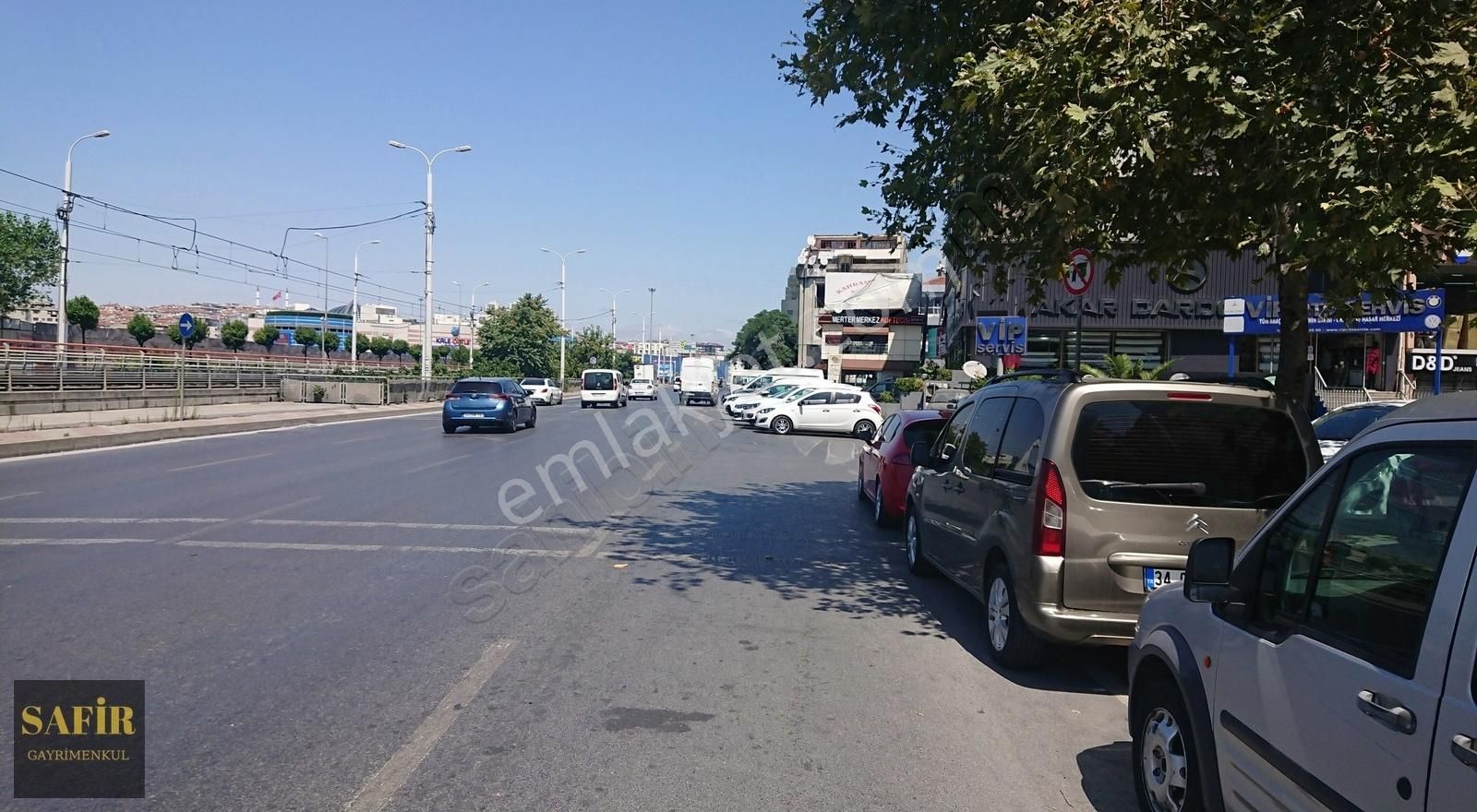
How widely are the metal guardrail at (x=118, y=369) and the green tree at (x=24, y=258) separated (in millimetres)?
28263

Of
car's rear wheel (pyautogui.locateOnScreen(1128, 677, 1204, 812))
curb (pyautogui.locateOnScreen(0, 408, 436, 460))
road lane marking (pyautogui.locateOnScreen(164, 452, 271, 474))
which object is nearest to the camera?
car's rear wheel (pyautogui.locateOnScreen(1128, 677, 1204, 812))

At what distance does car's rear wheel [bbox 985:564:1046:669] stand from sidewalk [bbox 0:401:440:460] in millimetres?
19087

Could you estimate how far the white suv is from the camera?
7.65 ft

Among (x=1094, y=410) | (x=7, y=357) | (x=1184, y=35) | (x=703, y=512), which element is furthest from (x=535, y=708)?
(x=7, y=357)

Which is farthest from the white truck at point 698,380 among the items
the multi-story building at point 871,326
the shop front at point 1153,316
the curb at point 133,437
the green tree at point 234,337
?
the curb at point 133,437

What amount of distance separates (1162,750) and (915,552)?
16.1 feet

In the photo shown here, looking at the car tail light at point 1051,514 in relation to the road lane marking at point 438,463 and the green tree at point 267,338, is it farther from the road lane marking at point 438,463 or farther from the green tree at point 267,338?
the green tree at point 267,338

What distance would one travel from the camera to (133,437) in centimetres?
2198

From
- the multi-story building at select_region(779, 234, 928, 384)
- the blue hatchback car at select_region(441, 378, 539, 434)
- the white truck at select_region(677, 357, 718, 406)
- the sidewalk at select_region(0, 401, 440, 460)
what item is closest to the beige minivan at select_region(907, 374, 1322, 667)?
the sidewalk at select_region(0, 401, 440, 460)

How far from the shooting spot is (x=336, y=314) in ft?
487

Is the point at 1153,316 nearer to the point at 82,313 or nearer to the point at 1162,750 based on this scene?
the point at 1162,750

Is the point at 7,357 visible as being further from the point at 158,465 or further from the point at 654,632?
the point at 654,632

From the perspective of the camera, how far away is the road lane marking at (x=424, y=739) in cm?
392

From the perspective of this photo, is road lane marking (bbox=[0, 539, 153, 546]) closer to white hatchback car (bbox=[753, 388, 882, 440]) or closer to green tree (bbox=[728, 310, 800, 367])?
white hatchback car (bbox=[753, 388, 882, 440])
